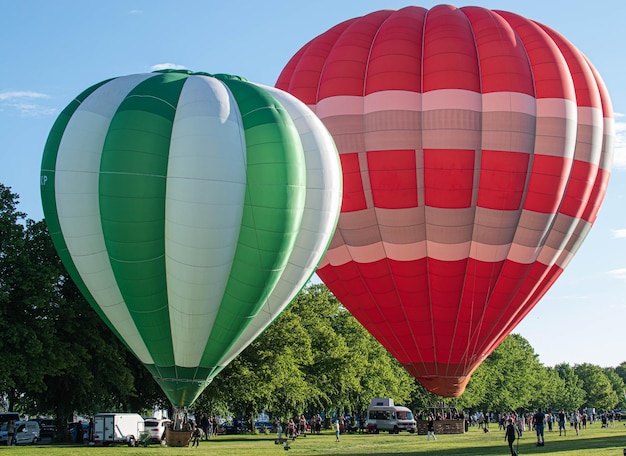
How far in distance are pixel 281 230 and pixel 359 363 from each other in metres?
36.0

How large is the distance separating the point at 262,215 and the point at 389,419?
113 feet

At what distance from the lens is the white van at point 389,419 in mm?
47688

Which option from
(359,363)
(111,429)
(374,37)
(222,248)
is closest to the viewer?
(222,248)

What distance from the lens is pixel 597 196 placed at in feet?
76.5

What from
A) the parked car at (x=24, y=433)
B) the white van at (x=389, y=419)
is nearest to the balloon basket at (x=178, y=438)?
the parked car at (x=24, y=433)

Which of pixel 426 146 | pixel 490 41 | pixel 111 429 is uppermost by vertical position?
pixel 490 41

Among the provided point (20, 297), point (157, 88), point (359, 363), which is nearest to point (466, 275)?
point (157, 88)

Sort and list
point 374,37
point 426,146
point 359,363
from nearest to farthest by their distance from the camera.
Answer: point 426,146 → point 374,37 → point 359,363

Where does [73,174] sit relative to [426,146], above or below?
below

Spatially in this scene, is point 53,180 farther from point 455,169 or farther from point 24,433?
point 24,433

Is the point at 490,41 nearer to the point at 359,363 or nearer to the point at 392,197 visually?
the point at 392,197

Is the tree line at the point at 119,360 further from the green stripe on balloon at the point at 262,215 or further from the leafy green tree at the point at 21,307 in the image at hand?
the green stripe on balloon at the point at 262,215

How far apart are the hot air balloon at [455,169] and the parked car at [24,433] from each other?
21195mm

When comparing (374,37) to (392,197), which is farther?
(374,37)
